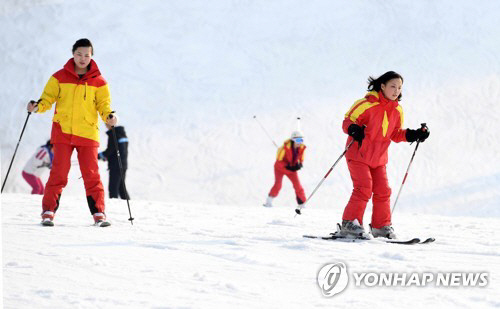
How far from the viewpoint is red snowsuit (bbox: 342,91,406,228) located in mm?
5531

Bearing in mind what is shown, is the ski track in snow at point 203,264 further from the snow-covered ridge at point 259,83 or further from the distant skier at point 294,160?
the snow-covered ridge at point 259,83

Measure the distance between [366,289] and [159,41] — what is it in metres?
27.8

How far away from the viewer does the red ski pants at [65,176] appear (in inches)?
226

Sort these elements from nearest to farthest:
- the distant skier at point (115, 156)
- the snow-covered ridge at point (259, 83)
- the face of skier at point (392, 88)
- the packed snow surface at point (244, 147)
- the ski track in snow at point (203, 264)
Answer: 1. the ski track in snow at point (203, 264)
2. the packed snow surface at point (244, 147)
3. the face of skier at point (392, 88)
4. the distant skier at point (115, 156)
5. the snow-covered ridge at point (259, 83)

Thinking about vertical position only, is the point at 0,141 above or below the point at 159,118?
below

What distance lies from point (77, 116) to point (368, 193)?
2.62 m

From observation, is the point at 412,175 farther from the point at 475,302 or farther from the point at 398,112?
the point at 475,302

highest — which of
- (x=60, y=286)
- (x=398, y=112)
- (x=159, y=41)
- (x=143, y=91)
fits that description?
(x=159, y=41)

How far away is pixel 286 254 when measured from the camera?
14.3ft

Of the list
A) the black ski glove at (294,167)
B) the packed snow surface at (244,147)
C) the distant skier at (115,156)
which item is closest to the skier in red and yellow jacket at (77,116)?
the packed snow surface at (244,147)

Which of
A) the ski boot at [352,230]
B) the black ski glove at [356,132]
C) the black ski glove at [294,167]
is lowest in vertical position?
the ski boot at [352,230]

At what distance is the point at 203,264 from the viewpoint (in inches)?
151

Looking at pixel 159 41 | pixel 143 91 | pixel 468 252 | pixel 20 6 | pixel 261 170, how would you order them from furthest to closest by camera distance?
1. pixel 20 6
2. pixel 159 41
3. pixel 143 91
4. pixel 261 170
5. pixel 468 252

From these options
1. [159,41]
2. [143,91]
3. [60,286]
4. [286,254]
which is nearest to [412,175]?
[143,91]
